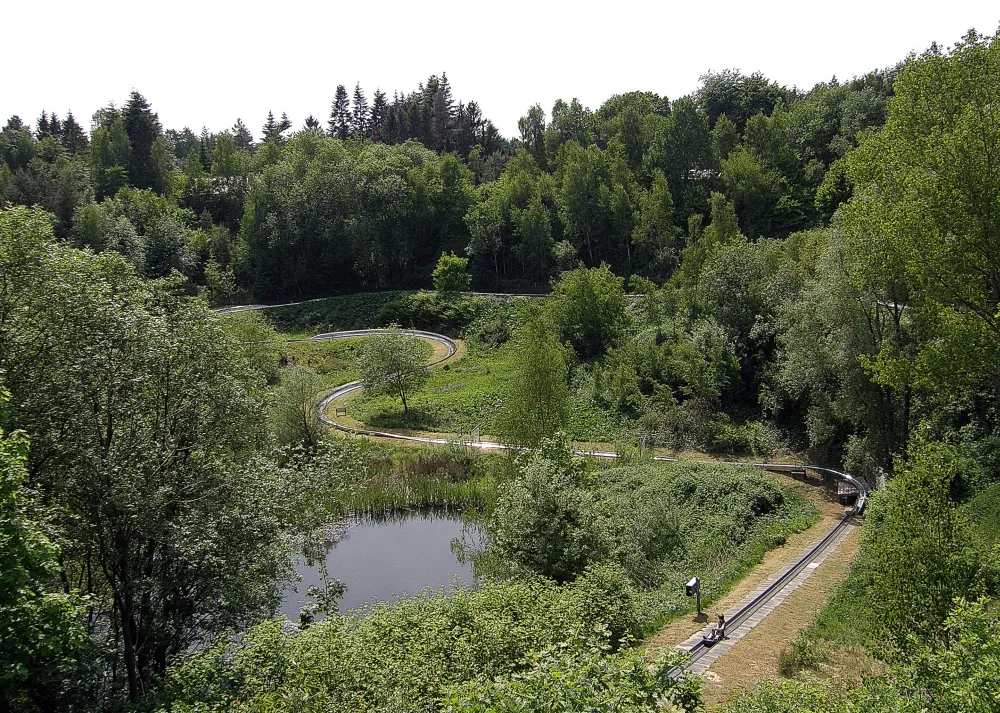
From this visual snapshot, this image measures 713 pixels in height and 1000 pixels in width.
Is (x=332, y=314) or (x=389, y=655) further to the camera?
(x=332, y=314)

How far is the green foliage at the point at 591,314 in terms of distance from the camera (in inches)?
1880

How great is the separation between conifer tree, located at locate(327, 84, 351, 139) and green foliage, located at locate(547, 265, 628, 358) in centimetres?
8117

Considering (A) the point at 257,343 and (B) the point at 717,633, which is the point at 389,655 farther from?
(A) the point at 257,343

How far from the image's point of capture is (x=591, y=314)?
47969 mm

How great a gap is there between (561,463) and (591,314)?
26987 mm

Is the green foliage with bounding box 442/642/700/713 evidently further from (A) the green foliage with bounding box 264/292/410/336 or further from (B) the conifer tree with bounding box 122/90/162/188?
(B) the conifer tree with bounding box 122/90/162/188

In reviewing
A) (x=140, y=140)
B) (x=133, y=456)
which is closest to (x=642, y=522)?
(x=133, y=456)

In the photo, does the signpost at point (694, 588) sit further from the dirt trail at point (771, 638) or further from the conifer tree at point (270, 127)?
the conifer tree at point (270, 127)

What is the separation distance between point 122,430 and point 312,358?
135 feet

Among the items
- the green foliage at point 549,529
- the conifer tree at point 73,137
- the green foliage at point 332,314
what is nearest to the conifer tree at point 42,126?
the conifer tree at point 73,137

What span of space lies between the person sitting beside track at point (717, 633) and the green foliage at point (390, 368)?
30207 mm

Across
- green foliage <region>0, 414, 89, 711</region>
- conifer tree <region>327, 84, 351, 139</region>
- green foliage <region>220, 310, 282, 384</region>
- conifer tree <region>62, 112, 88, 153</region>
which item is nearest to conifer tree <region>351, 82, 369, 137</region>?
conifer tree <region>327, 84, 351, 139</region>

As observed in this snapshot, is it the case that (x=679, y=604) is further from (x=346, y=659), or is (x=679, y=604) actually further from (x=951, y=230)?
(x=951, y=230)

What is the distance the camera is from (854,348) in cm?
2836
